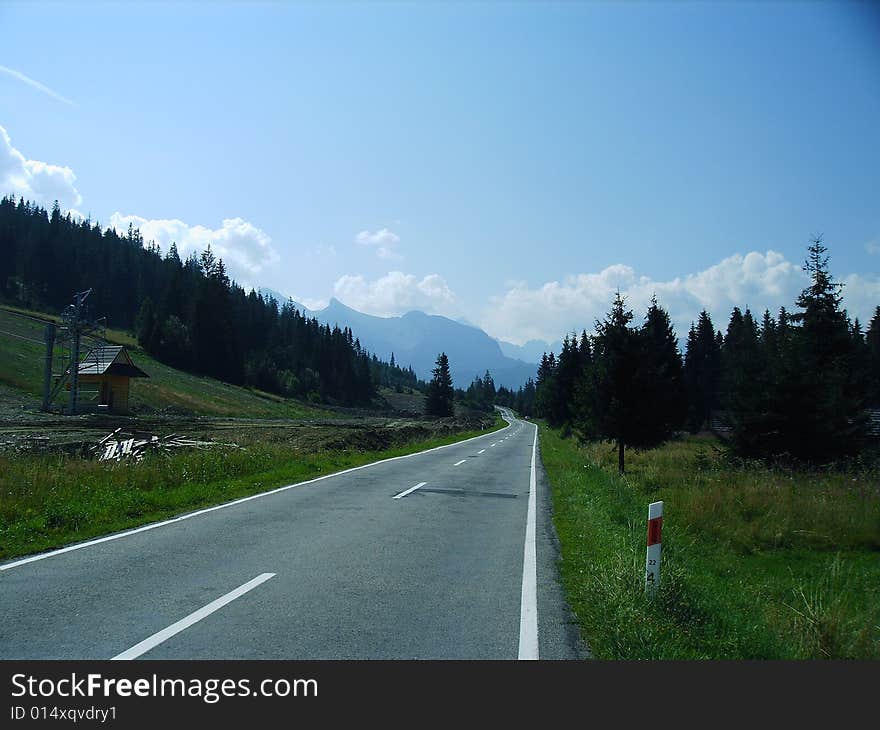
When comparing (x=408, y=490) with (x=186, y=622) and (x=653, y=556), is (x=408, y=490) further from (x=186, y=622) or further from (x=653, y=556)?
(x=186, y=622)

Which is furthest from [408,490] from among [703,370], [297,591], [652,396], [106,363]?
[703,370]

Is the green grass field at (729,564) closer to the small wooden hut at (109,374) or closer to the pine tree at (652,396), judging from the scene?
the pine tree at (652,396)

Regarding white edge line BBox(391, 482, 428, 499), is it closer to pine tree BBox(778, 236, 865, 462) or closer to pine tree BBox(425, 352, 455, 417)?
pine tree BBox(778, 236, 865, 462)

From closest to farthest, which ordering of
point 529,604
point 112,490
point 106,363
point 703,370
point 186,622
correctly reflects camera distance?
point 186,622, point 529,604, point 112,490, point 106,363, point 703,370

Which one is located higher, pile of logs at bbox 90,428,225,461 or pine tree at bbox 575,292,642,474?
pine tree at bbox 575,292,642,474

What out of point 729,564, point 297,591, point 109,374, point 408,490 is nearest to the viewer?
point 297,591

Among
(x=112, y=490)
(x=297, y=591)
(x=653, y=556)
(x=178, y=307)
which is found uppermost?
(x=178, y=307)

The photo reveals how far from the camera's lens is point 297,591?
653 centimetres

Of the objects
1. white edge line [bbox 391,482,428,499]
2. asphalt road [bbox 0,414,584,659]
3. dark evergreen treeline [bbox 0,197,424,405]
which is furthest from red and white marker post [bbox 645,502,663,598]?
dark evergreen treeline [bbox 0,197,424,405]

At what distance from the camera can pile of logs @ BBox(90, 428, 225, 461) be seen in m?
21.5

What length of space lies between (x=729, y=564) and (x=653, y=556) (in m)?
4.83

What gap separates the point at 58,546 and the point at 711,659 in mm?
7930

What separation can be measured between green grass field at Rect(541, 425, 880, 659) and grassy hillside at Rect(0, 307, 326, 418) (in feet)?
154

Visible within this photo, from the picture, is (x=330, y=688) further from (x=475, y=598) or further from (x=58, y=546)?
(x=58, y=546)
